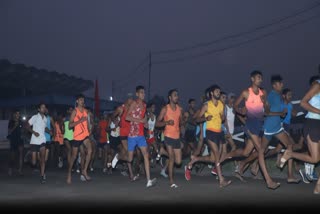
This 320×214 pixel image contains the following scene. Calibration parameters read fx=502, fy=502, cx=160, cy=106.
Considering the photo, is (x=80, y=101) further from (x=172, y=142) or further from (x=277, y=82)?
(x=277, y=82)

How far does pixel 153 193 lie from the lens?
30.3ft

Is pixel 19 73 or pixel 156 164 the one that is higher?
pixel 19 73

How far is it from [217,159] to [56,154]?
32.6ft

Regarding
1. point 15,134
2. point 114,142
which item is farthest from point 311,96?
point 15,134

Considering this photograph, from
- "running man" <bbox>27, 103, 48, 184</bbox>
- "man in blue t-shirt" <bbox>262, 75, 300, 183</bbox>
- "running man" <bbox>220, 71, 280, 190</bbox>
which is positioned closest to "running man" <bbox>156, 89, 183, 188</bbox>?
"running man" <bbox>220, 71, 280, 190</bbox>

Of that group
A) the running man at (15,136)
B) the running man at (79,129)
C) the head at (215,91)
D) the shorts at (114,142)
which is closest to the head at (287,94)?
the head at (215,91)

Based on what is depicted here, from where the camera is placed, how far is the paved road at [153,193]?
26.5 feet

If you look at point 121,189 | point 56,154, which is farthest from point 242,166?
point 56,154

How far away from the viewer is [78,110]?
11.9m

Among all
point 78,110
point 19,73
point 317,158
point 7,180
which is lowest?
point 7,180

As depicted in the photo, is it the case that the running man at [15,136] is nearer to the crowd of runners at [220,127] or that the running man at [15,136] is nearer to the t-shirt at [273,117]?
the crowd of runners at [220,127]

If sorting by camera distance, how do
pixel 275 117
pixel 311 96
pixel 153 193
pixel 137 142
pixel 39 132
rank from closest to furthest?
pixel 311 96 < pixel 153 193 < pixel 275 117 < pixel 137 142 < pixel 39 132

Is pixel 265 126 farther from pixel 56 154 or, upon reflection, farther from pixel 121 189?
pixel 56 154

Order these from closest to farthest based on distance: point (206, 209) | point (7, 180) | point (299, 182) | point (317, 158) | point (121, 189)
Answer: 1. point (206, 209)
2. point (317, 158)
3. point (121, 189)
4. point (299, 182)
5. point (7, 180)
